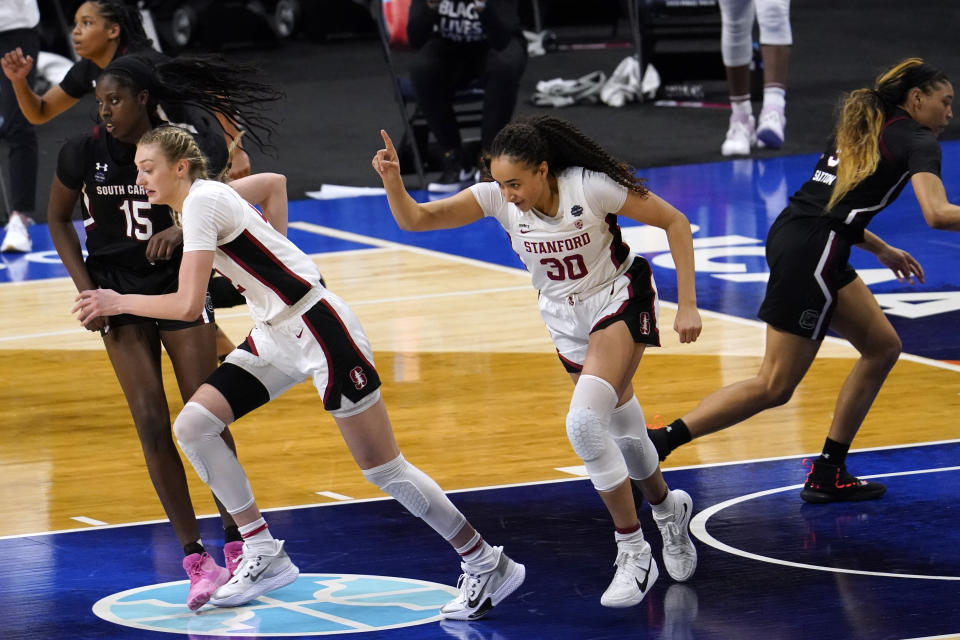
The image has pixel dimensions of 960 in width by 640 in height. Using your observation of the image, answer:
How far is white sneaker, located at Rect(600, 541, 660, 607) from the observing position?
15.4 feet

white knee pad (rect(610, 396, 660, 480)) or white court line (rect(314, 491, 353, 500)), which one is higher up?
white knee pad (rect(610, 396, 660, 480))

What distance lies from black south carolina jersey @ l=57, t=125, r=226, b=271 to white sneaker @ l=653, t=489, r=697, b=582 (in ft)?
5.61

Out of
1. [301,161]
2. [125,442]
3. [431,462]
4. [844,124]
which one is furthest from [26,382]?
[301,161]

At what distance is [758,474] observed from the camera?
19.9 feet

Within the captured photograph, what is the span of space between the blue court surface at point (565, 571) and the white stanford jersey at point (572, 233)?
0.90m

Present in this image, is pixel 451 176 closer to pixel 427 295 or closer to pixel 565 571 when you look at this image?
pixel 427 295

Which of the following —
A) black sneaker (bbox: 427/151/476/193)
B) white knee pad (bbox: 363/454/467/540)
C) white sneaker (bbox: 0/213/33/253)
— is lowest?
black sneaker (bbox: 427/151/476/193)

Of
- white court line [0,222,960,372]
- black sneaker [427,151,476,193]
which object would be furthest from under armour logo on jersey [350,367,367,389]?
black sneaker [427,151,476,193]

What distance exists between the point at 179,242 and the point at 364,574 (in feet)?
3.83

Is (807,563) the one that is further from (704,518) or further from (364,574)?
(364,574)

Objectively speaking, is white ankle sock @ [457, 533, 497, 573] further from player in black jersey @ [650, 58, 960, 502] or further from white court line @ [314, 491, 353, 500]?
white court line @ [314, 491, 353, 500]

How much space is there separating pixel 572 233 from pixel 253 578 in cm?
138

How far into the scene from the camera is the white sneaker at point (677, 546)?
4.96 metres

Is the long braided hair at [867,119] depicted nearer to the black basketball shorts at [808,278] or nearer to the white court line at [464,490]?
the black basketball shorts at [808,278]
